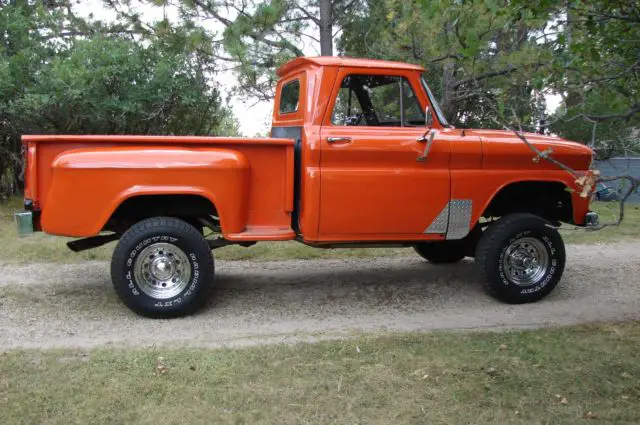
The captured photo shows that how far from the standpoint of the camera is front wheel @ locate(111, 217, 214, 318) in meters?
5.29

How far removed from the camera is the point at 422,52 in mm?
10094

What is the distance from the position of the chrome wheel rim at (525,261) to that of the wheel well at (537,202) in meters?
0.45

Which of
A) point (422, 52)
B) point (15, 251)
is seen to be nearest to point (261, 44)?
point (422, 52)

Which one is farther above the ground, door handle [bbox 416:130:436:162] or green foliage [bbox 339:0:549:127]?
green foliage [bbox 339:0:549:127]

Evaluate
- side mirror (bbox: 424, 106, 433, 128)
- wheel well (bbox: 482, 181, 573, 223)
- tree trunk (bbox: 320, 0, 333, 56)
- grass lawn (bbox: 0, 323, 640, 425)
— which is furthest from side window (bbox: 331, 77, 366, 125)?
tree trunk (bbox: 320, 0, 333, 56)

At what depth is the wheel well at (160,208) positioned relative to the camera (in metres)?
5.60

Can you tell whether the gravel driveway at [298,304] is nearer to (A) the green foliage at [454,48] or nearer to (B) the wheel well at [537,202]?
(B) the wheel well at [537,202]

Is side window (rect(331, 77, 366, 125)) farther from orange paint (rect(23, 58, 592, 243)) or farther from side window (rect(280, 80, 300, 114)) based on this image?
side window (rect(280, 80, 300, 114))

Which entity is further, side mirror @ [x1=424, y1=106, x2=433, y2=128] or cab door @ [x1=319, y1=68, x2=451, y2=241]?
side mirror @ [x1=424, y1=106, x2=433, y2=128]

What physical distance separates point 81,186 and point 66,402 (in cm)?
196

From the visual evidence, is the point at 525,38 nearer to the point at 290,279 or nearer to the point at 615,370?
the point at 290,279

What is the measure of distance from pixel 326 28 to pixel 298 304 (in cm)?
723

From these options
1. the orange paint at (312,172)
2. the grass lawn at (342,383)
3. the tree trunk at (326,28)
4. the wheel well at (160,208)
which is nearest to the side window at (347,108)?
the orange paint at (312,172)

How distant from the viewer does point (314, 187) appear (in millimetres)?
5445
